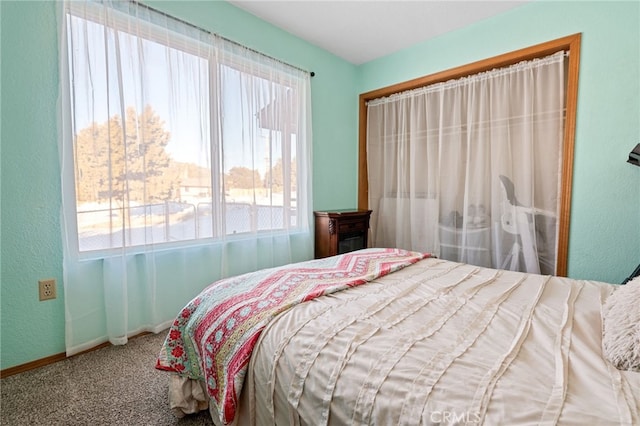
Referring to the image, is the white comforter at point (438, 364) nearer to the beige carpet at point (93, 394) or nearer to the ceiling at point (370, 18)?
the beige carpet at point (93, 394)

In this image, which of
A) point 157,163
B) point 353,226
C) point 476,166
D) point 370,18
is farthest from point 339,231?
point 370,18

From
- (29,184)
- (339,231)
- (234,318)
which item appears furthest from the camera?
(339,231)

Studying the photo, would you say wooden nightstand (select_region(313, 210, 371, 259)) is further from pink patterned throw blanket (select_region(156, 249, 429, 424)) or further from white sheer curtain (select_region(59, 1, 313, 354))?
pink patterned throw blanket (select_region(156, 249, 429, 424))

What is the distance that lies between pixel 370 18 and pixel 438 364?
2821mm

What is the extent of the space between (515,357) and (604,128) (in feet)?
7.57

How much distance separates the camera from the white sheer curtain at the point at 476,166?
247 centimetres

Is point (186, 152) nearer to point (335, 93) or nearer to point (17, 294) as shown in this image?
point (17, 294)

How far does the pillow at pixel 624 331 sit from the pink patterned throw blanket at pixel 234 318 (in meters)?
0.84

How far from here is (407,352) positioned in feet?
2.61

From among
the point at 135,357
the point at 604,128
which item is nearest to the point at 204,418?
the point at 135,357

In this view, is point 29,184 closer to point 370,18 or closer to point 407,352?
point 407,352

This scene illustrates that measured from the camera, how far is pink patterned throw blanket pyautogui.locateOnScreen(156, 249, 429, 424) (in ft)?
3.11

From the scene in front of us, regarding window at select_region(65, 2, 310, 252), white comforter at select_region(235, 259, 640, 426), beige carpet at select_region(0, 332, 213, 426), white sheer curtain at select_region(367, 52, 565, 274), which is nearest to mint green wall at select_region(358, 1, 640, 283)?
white sheer curtain at select_region(367, 52, 565, 274)

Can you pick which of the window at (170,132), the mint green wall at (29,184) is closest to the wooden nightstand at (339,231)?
the window at (170,132)
